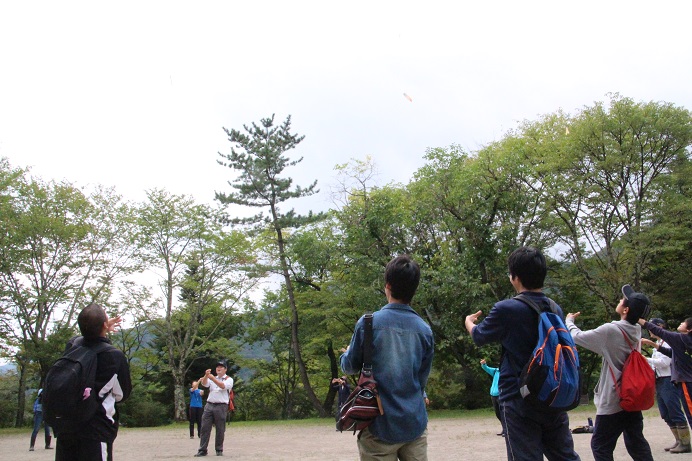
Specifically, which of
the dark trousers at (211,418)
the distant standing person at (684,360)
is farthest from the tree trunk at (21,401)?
the distant standing person at (684,360)

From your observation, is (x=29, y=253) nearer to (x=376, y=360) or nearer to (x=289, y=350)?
(x=289, y=350)

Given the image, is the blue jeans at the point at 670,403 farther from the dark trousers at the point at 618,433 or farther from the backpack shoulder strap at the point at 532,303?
the backpack shoulder strap at the point at 532,303

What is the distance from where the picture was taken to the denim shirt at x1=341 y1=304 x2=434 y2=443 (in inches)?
125

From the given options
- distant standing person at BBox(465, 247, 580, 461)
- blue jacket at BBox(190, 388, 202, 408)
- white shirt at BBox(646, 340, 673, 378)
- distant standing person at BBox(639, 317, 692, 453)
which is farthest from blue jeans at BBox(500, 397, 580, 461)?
blue jacket at BBox(190, 388, 202, 408)

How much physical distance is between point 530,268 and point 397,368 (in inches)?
44.7

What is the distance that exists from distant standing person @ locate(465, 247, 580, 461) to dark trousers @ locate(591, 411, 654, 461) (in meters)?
1.52

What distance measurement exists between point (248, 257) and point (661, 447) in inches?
1055

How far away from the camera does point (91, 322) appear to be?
417 cm

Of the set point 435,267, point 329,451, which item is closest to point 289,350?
point 435,267

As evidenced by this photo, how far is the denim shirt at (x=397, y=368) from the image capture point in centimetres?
318

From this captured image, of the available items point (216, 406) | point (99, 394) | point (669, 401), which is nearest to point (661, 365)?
point (669, 401)

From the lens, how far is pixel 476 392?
1073 inches

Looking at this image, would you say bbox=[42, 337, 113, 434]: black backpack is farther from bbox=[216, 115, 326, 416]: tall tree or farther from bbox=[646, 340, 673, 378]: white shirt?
bbox=[216, 115, 326, 416]: tall tree

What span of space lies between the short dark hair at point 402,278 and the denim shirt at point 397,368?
0.09 meters
